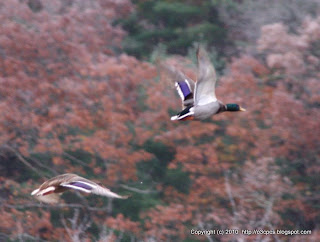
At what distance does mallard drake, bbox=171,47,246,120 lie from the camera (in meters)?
4.74

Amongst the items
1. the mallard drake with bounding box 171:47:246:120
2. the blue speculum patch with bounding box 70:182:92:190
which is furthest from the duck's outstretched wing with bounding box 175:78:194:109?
the blue speculum patch with bounding box 70:182:92:190

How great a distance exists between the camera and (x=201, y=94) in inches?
200

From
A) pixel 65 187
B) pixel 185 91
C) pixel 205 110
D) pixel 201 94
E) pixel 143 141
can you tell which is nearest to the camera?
pixel 65 187

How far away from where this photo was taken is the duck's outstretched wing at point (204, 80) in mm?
4715

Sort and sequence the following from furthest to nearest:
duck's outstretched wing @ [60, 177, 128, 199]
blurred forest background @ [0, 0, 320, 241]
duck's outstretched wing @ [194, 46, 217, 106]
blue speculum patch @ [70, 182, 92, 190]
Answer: blurred forest background @ [0, 0, 320, 241] < duck's outstretched wing @ [194, 46, 217, 106] < blue speculum patch @ [70, 182, 92, 190] < duck's outstretched wing @ [60, 177, 128, 199]

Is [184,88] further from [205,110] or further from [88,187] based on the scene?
[88,187]

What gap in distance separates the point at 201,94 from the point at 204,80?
254mm

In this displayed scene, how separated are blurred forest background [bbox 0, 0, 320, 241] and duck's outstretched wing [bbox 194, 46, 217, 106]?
3.23m

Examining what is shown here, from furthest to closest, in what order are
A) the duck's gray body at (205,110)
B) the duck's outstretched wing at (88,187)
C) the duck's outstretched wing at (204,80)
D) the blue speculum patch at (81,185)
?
the duck's gray body at (205,110) → the duck's outstretched wing at (204,80) → the blue speculum patch at (81,185) → the duck's outstretched wing at (88,187)

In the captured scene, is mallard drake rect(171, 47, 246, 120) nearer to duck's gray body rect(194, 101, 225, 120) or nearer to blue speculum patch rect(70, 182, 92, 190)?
duck's gray body rect(194, 101, 225, 120)

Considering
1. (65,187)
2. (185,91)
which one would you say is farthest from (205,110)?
(65,187)

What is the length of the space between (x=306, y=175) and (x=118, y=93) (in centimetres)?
325

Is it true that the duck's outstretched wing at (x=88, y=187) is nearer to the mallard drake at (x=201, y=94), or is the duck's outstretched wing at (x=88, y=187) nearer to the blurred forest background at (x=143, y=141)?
the mallard drake at (x=201, y=94)

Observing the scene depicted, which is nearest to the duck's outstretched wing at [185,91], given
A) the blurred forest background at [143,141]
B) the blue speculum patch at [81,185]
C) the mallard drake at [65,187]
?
the mallard drake at [65,187]
